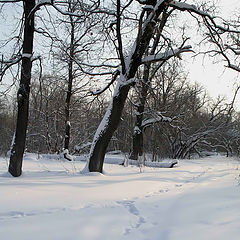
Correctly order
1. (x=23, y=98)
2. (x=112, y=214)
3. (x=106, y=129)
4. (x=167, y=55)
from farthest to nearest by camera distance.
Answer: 1. (x=106, y=129)
2. (x=167, y=55)
3. (x=23, y=98)
4. (x=112, y=214)

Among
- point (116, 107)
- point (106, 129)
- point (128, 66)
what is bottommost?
point (106, 129)

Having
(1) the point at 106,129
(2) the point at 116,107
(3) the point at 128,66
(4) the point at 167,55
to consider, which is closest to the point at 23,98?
(1) the point at 106,129

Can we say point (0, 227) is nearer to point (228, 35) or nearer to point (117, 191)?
point (117, 191)

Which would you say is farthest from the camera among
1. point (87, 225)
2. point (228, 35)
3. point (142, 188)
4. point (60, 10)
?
point (228, 35)

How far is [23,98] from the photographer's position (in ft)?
20.1

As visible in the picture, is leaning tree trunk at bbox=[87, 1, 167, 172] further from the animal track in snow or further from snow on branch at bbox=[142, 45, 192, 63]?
the animal track in snow

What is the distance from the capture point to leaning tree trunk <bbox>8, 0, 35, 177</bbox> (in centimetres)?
609

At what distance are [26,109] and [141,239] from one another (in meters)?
4.87

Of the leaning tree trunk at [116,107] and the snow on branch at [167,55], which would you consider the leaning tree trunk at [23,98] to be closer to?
the leaning tree trunk at [116,107]

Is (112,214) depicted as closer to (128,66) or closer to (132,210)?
(132,210)

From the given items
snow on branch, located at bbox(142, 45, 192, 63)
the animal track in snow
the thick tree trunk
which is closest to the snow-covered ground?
the animal track in snow

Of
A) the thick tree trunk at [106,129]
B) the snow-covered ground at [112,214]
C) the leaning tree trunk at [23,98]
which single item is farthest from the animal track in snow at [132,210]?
the leaning tree trunk at [23,98]

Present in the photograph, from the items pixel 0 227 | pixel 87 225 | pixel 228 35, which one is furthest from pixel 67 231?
pixel 228 35

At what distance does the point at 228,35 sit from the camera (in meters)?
7.71
